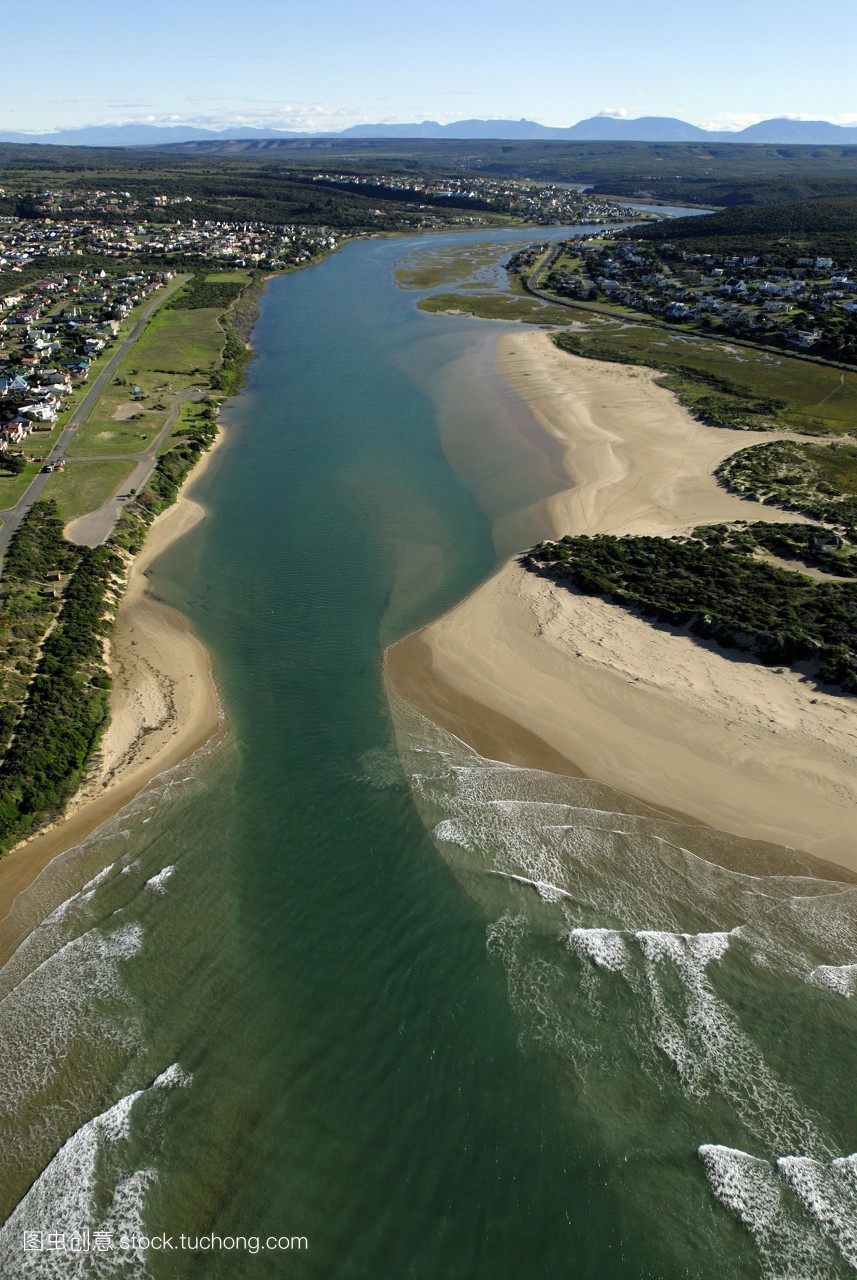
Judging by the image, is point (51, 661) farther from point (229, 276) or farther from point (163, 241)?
point (163, 241)

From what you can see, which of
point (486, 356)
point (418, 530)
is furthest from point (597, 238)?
point (418, 530)

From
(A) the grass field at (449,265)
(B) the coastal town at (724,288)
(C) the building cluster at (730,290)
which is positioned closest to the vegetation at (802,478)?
(B) the coastal town at (724,288)

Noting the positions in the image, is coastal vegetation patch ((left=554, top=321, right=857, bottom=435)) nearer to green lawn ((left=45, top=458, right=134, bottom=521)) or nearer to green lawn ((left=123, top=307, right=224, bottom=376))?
green lawn ((left=123, top=307, right=224, bottom=376))

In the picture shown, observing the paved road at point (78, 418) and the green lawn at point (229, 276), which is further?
the green lawn at point (229, 276)

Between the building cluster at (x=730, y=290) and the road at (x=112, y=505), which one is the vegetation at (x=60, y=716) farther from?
the building cluster at (x=730, y=290)

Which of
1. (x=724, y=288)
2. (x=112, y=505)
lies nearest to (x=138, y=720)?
(x=112, y=505)

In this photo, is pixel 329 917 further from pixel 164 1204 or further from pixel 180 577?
pixel 180 577
